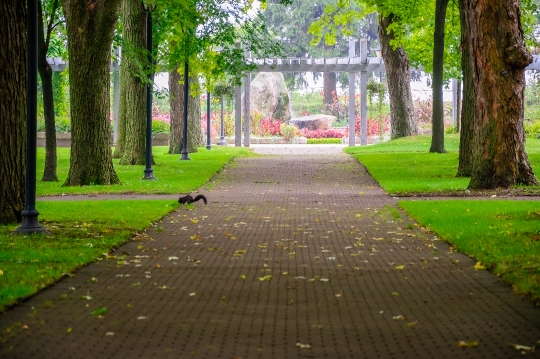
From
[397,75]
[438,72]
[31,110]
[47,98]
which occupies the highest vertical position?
[397,75]

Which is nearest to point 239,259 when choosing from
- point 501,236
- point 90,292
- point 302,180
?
point 90,292

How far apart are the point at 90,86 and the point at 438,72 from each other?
1366 centimetres

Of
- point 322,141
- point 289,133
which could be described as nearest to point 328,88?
point 289,133

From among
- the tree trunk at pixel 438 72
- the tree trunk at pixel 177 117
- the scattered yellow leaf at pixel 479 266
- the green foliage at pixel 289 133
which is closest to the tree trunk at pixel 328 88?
the green foliage at pixel 289 133

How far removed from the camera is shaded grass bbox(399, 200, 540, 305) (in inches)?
351

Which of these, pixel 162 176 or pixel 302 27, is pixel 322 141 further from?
pixel 162 176

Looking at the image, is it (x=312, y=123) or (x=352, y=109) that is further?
(x=312, y=123)

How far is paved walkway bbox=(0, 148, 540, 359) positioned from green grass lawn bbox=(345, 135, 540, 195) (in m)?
6.68

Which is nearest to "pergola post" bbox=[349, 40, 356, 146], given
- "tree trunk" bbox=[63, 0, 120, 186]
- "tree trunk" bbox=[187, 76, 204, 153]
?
"tree trunk" bbox=[187, 76, 204, 153]

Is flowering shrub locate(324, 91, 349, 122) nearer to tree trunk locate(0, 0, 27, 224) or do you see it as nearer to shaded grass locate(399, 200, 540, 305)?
shaded grass locate(399, 200, 540, 305)

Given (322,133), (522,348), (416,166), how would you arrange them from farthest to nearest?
(322,133) < (416,166) < (522,348)

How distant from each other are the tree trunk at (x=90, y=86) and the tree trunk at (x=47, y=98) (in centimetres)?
159

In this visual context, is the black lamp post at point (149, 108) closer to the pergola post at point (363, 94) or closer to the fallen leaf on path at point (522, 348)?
the fallen leaf on path at point (522, 348)

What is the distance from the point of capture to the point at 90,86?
66.6 feet
